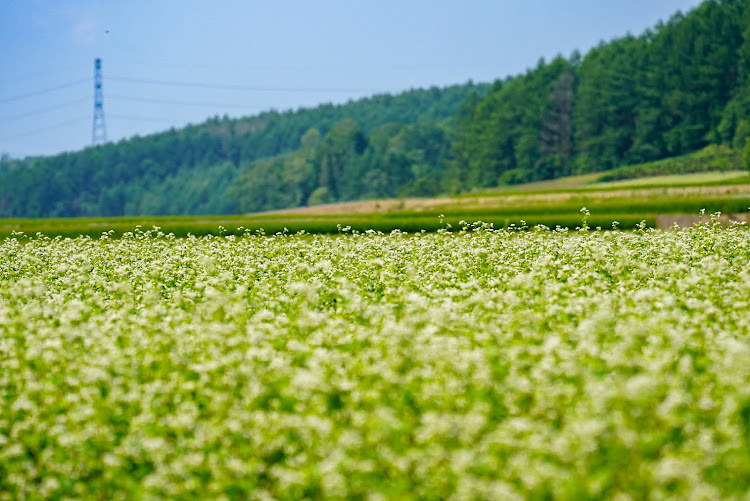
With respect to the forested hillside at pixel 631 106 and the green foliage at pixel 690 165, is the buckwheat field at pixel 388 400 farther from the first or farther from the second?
the forested hillside at pixel 631 106

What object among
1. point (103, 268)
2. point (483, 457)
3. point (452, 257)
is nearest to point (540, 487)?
point (483, 457)

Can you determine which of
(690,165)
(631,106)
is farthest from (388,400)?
(631,106)

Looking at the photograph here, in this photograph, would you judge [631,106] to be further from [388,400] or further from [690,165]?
[388,400]

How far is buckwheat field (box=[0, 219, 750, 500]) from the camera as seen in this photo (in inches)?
322

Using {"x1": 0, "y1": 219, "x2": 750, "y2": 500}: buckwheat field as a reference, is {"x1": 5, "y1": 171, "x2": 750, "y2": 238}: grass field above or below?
above

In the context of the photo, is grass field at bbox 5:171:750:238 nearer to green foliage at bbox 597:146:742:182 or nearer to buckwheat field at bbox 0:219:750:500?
buckwheat field at bbox 0:219:750:500

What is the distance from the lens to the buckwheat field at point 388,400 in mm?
8172

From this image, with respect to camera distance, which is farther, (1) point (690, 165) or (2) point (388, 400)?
(1) point (690, 165)

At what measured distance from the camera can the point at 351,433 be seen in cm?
861

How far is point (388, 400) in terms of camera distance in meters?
9.79

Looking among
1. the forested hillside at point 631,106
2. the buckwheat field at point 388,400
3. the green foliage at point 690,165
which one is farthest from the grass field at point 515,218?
the forested hillside at point 631,106

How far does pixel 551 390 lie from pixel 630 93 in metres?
137

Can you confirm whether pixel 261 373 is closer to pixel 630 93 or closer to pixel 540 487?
pixel 540 487

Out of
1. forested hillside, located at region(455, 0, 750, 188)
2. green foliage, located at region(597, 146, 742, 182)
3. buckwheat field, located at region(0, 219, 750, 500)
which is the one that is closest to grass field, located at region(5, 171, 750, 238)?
buckwheat field, located at region(0, 219, 750, 500)
